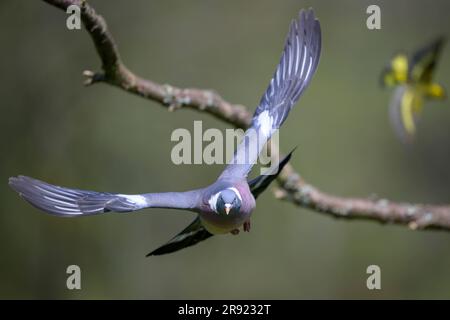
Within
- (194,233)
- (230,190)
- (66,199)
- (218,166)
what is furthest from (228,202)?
(218,166)

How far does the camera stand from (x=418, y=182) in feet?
14.3

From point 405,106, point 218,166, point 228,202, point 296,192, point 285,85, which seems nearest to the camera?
point 228,202

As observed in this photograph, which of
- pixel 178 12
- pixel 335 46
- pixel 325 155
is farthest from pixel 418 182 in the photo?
pixel 178 12

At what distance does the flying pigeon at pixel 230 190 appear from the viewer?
170cm

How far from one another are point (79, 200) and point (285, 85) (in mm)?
727

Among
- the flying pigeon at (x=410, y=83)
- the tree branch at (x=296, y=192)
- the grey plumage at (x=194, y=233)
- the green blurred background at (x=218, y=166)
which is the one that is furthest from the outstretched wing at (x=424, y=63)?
the green blurred background at (x=218, y=166)

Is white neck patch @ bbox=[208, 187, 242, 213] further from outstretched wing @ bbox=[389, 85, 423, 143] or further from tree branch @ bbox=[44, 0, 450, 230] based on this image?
outstretched wing @ bbox=[389, 85, 423, 143]

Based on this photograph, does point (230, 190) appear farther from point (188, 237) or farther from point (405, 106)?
point (405, 106)

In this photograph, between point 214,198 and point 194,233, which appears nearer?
point 214,198

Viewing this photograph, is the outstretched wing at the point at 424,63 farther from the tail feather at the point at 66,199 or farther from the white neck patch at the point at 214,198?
the tail feather at the point at 66,199

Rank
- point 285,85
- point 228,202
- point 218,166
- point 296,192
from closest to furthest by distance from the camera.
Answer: point 228,202 < point 285,85 < point 296,192 < point 218,166

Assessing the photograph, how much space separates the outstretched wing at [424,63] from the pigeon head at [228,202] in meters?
0.79

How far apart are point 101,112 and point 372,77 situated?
1767 mm

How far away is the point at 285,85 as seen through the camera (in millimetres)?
2115
